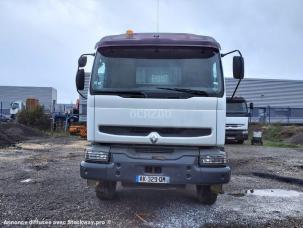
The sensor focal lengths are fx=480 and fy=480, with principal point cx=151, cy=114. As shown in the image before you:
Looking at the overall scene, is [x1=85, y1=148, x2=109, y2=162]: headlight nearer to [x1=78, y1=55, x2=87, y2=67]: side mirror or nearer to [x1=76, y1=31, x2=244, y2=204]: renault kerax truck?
[x1=76, y1=31, x2=244, y2=204]: renault kerax truck

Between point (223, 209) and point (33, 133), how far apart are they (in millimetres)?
24208

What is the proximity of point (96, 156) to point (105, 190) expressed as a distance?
3.11 feet

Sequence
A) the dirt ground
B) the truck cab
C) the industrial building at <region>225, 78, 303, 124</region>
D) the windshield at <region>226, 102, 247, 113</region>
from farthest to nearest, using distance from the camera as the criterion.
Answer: the industrial building at <region>225, 78, 303, 124</region> < the windshield at <region>226, 102, 247, 113</region> < the truck cab < the dirt ground

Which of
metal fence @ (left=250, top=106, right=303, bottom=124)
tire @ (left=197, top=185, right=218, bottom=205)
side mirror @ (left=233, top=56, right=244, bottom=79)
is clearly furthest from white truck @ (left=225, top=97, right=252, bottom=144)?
metal fence @ (left=250, top=106, right=303, bottom=124)

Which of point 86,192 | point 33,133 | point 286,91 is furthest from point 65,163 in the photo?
point 286,91

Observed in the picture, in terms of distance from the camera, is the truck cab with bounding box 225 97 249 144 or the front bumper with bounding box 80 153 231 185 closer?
the front bumper with bounding box 80 153 231 185

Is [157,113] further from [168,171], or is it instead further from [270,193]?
[270,193]

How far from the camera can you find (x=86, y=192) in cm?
916

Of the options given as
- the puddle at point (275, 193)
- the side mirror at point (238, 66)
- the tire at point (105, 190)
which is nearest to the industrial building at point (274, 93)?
the puddle at point (275, 193)

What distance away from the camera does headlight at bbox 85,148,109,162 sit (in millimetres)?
7434

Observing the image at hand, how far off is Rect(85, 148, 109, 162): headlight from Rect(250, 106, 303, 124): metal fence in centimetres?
3515

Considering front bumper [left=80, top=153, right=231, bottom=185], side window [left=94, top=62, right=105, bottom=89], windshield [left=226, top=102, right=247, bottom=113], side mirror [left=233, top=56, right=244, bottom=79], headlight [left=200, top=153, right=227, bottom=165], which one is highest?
side mirror [left=233, top=56, right=244, bottom=79]

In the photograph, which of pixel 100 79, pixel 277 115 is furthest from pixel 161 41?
pixel 277 115

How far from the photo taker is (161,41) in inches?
299
